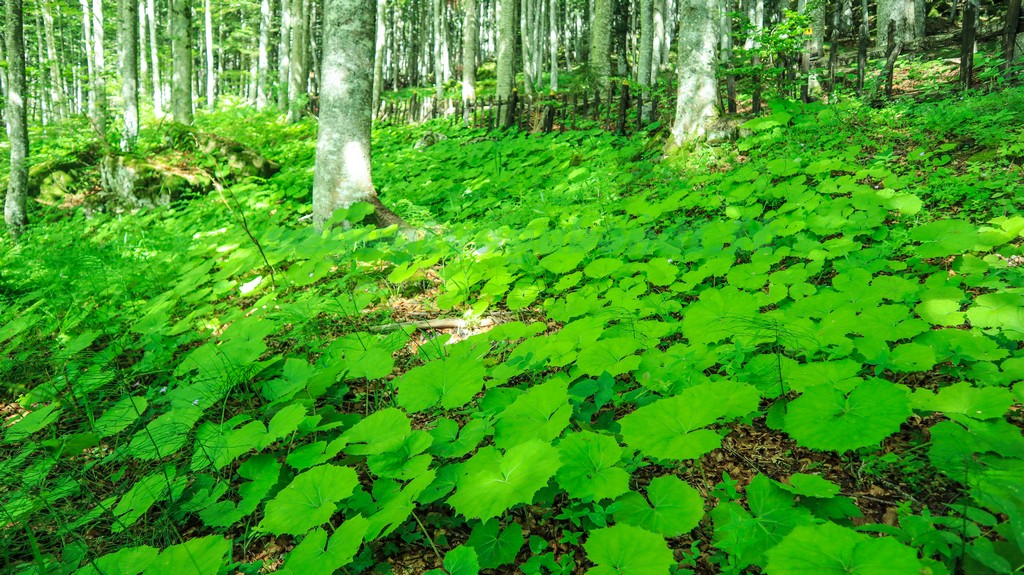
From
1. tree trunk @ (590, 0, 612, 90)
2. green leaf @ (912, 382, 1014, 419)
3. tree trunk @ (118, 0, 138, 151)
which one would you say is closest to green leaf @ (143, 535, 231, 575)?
green leaf @ (912, 382, 1014, 419)

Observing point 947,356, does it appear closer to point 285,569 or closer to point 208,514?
point 285,569

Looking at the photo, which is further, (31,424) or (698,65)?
(698,65)

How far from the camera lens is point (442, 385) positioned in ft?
5.41

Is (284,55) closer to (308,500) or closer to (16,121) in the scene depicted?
(16,121)

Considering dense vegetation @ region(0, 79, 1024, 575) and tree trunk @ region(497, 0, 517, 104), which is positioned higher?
A: tree trunk @ region(497, 0, 517, 104)

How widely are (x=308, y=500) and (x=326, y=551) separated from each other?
0.19m

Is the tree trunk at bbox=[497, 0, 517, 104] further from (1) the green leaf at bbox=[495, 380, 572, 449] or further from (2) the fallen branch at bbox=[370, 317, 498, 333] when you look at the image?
(1) the green leaf at bbox=[495, 380, 572, 449]

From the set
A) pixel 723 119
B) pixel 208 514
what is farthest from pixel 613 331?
pixel 723 119

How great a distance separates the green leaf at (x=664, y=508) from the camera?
1.10 meters

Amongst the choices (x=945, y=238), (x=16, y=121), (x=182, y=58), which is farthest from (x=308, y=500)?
(x=182, y=58)

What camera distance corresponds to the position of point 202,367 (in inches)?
89.5

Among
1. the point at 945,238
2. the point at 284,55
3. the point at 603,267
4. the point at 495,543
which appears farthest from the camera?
the point at 284,55

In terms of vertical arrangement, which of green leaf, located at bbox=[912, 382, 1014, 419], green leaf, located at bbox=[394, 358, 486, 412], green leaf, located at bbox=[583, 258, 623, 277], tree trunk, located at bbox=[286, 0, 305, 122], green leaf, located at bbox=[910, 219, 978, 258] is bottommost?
green leaf, located at bbox=[394, 358, 486, 412]

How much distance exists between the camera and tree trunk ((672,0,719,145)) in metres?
5.45
